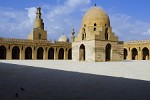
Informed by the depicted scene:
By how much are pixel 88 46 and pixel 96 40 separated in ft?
5.04

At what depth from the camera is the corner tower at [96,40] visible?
27.9m

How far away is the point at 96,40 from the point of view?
27625 millimetres

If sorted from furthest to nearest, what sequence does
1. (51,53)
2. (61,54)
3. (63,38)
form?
(63,38), (61,54), (51,53)

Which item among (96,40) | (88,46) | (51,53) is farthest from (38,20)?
(96,40)

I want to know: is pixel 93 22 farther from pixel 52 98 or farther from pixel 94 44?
pixel 52 98

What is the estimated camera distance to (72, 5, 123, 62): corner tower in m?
27.9

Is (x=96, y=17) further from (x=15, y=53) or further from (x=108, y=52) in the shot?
(x=15, y=53)

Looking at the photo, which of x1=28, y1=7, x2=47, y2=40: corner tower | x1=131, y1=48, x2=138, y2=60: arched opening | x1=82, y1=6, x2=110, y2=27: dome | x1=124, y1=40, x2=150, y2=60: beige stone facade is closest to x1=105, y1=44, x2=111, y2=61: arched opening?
x1=82, y1=6, x2=110, y2=27: dome

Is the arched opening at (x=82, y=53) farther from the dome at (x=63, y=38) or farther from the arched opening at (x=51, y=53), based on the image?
the dome at (x=63, y=38)

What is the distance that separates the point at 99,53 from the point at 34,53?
15.9m

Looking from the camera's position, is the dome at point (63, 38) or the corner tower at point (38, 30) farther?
the dome at point (63, 38)

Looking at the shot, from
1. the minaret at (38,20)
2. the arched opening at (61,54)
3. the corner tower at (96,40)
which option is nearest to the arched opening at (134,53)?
the arched opening at (61,54)

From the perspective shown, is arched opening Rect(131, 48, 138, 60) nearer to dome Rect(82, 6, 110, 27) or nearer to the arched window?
the arched window

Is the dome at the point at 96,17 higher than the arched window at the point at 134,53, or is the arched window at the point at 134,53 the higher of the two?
the dome at the point at 96,17
